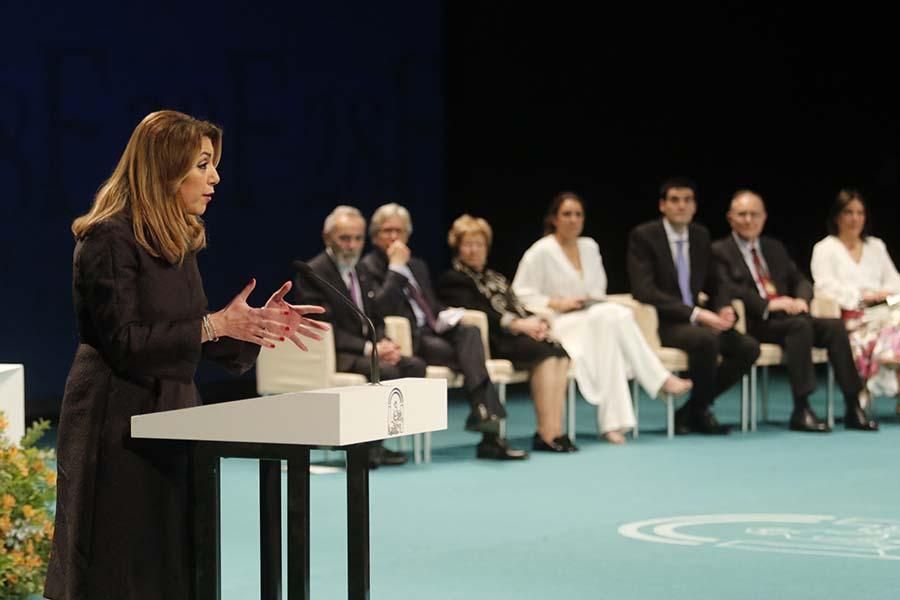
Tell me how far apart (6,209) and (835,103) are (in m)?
5.95

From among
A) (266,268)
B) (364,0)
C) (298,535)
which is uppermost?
(364,0)

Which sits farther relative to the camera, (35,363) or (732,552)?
(35,363)

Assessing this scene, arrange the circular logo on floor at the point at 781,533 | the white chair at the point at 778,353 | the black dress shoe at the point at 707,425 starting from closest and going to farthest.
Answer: the circular logo on floor at the point at 781,533 < the black dress shoe at the point at 707,425 < the white chair at the point at 778,353

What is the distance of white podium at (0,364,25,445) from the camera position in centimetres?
438

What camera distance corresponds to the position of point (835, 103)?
1109cm

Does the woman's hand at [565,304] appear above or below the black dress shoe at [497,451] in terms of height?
above

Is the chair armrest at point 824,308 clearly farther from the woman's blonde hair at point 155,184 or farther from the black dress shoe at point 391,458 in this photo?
the woman's blonde hair at point 155,184

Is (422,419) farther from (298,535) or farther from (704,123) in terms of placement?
(704,123)

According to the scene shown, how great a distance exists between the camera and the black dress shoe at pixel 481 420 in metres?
7.25

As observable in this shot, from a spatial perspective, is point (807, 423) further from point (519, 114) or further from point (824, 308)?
point (519, 114)

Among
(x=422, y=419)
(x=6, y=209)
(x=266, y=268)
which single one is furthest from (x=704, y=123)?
(x=422, y=419)

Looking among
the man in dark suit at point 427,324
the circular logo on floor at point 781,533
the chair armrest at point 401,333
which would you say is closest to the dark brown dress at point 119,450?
the circular logo on floor at point 781,533

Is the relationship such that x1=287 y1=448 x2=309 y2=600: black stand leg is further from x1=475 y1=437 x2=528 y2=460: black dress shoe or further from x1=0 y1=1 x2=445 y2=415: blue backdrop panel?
x1=0 y1=1 x2=445 y2=415: blue backdrop panel

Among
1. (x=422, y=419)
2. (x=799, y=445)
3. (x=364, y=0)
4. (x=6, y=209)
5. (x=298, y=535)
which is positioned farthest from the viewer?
(x=364, y=0)
